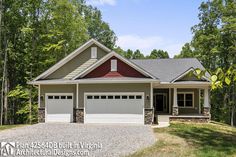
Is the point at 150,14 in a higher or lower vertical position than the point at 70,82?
higher

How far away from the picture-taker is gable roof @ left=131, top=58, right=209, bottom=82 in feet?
69.6

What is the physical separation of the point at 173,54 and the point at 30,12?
33005 mm

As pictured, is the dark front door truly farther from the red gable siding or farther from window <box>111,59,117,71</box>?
window <box>111,59,117,71</box>

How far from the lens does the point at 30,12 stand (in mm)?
26922

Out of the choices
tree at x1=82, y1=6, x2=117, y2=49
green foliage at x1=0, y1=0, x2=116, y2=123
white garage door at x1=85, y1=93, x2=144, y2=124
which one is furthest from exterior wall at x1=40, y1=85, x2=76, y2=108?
tree at x1=82, y1=6, x2=117, y2=49

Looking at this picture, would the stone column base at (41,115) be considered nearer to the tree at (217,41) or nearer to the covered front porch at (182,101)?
the covered front porch at (182,101)

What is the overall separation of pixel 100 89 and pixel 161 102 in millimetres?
7629

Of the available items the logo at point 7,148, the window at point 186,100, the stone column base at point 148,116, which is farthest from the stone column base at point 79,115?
the window at point 186,100

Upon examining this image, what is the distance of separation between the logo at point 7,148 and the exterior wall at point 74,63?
958cm

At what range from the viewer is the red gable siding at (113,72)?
1853 cm

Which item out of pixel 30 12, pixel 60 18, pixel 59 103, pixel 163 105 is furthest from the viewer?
pixel 60 18

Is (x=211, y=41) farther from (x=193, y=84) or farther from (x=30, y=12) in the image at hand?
(x=30, y=12)

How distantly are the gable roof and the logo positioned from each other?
12487 millimetres

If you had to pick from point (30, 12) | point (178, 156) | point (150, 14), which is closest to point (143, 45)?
point (30, 12)
